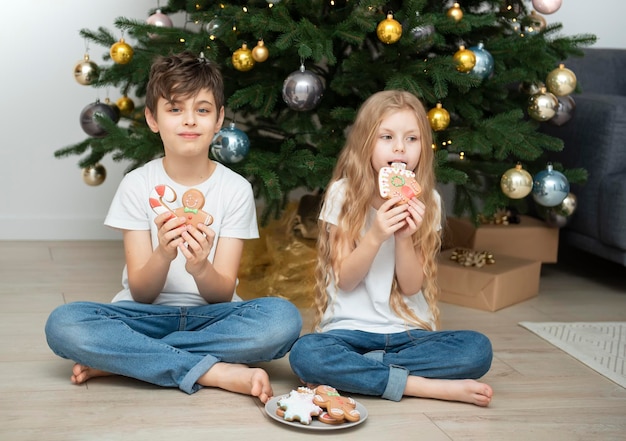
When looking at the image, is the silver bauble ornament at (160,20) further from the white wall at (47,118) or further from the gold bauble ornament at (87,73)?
the white wall at (47,118)

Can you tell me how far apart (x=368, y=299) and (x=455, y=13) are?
94 centimetres

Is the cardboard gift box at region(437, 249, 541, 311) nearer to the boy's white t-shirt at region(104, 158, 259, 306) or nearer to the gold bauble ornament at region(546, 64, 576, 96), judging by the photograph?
the gold bauble ornament at region(546, 64, 576, 96)

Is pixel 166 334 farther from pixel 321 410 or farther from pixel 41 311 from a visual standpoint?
pixel 41 311

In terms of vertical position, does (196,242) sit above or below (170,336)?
above

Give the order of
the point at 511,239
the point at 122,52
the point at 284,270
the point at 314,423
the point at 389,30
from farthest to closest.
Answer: the point at 511,239, the point at 284,270, the point at 122,52, the point at 389,30, the point at 314,423

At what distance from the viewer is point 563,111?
2803mm

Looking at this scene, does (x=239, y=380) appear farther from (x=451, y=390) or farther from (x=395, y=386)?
(x=451, y=390)

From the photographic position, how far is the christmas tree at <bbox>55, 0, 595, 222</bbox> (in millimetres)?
2383

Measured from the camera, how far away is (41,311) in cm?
248

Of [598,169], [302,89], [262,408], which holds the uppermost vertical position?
[302,89]

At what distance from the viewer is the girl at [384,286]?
1.86 m

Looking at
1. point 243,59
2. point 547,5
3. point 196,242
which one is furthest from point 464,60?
point 196,242

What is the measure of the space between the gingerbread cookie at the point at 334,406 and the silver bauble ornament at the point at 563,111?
1438 mm

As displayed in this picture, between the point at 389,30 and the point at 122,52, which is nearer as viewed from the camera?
the point at 389,30
